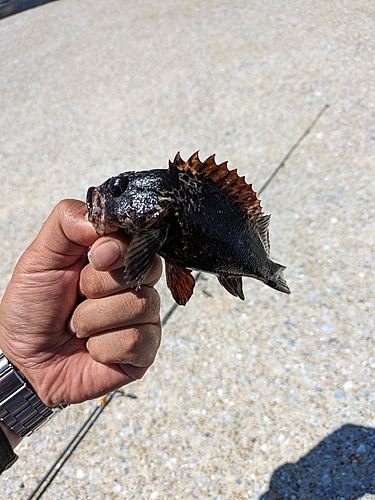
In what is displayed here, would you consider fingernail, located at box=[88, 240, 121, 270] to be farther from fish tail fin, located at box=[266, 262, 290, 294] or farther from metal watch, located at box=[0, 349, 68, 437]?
metal watch, located at box=[0, 349, 68, 437]

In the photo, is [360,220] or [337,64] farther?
[337,64]

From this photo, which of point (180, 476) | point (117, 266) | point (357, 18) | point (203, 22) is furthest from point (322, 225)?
point (203, 22)

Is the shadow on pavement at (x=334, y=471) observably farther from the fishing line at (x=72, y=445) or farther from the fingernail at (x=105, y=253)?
the fingernail at (x=105, y=253)

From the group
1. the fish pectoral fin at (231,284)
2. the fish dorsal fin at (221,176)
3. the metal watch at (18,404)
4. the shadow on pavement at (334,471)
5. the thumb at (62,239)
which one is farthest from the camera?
the shadow on pavement at (334,471)

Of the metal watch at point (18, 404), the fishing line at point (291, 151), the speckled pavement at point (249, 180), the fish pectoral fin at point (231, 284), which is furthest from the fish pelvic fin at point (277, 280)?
the fishing line at point (291, 151)

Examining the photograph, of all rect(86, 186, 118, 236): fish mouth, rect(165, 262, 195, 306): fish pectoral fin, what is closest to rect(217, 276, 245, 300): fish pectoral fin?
rect(165, 262, 195, 306): fish pectoral fin

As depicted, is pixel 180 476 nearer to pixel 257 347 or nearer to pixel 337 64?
pixel 257 347
